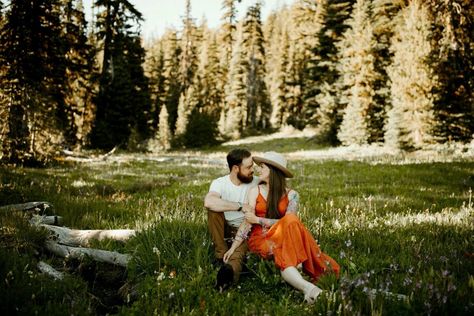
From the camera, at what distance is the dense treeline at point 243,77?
1551 cm

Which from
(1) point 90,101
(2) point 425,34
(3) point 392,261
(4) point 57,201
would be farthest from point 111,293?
(1) point 90,101

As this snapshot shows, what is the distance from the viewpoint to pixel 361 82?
27.6m

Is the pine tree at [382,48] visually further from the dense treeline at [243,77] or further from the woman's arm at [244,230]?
the woman's arm at [244,230]

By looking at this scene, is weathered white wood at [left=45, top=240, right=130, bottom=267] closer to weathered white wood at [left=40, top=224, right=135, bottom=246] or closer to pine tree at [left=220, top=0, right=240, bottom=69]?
weathered white wood at [left=40, top=224, right=135, bottom=246]

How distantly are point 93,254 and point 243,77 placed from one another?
50.4 metres

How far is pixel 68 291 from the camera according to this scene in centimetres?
359

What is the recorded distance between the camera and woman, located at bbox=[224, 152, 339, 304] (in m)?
4.04

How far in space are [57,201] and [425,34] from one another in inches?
838

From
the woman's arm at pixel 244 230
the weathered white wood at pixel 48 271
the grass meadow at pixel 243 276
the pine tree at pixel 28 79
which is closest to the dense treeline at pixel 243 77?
the pine tree at pixel 28 79

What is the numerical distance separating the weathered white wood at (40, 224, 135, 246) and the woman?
1932 mm

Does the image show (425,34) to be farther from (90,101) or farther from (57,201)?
(90,101)

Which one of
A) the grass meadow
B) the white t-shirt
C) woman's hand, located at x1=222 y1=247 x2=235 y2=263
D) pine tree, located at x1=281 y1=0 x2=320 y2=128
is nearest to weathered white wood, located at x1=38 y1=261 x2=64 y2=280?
the grass meadow

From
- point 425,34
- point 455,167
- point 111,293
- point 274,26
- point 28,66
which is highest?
point 274,26

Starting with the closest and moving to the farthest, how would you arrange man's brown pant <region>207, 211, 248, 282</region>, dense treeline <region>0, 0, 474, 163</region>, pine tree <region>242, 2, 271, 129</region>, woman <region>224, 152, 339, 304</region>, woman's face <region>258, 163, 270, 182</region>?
woman <region>224, 152, 339, 304</region>, man's brown pant <region>207, 211, 248, 282</region>, woman's face <region>258, 163, 270, 182</region>, dense treeline <region>0, 0, 474, 163</region>, pine tree <region>242, 2, 271, 129</region>
